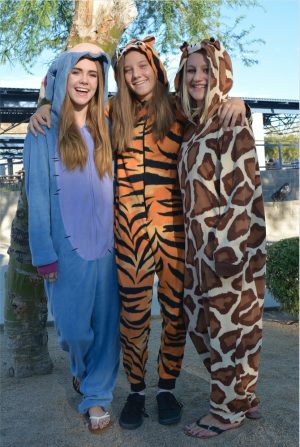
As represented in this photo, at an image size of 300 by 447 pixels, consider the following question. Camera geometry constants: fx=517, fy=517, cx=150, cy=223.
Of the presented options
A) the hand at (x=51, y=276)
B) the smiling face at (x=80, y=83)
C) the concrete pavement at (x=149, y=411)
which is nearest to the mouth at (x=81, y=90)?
the smiling face at (x=80, y=83)

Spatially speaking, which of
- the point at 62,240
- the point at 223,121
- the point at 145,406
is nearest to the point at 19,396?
the point at 145,406

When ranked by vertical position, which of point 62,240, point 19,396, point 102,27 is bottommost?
point 19,396

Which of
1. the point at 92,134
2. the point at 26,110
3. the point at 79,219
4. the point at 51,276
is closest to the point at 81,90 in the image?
the point at 92,134

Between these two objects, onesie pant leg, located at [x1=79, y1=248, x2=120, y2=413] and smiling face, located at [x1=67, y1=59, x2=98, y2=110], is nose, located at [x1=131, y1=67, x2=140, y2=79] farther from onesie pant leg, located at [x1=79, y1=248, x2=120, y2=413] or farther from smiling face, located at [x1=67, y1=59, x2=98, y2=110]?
onesie pant leg, located at [x1=79, y1=248, x2=120, y2=413]

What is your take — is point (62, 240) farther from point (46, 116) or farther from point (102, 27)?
point (102, 27)

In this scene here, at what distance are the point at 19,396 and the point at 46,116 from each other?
197cm

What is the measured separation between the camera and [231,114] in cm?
273

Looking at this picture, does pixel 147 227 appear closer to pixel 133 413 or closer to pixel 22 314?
pixel 133 413

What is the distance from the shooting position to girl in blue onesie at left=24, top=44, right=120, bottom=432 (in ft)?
9.52

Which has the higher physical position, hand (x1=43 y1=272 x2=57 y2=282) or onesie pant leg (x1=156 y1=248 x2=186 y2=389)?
hand (x1=43 y1=272 x2=57 y2=282)

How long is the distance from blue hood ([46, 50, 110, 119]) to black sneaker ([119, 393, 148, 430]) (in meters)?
1.75

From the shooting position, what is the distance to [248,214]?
2.70 m

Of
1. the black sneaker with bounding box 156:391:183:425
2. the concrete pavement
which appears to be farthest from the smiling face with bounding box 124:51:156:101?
the concrete pavement

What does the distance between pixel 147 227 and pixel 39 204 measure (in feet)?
2.03
